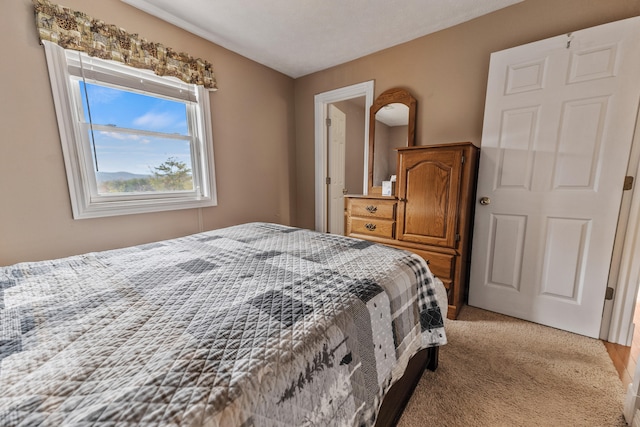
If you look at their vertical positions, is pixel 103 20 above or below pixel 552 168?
above

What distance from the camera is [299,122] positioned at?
11.1ft

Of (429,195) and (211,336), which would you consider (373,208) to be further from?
(211,336)

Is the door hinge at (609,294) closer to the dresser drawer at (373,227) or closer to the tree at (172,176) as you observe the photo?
the dresser drawer at (373,227)

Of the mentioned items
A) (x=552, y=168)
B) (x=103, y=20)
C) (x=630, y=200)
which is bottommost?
(x=630, y=200)

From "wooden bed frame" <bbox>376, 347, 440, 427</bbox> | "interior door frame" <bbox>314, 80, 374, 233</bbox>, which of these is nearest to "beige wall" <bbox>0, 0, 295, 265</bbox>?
"interior door frame" <bbox>314, 80, 374, 233</bbox>

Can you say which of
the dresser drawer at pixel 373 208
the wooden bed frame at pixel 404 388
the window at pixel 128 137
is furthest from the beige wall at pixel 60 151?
the wooden bed frame at pixel 404 388

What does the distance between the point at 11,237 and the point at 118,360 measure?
185 centimetres

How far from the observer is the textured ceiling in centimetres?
195

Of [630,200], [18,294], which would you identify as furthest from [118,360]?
[630,200]

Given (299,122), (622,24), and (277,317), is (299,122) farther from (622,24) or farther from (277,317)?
(277,317)

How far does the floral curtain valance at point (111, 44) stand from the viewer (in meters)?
1.60

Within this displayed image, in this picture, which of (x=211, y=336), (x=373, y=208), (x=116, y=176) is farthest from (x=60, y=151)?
(x=373, y=208)

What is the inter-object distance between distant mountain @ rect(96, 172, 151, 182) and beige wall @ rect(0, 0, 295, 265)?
0.21 m

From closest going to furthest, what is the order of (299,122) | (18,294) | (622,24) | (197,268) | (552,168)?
1. (18,294)
2. (197,268)
3. (622,24)
4. (552,168)
5. (299,122)
